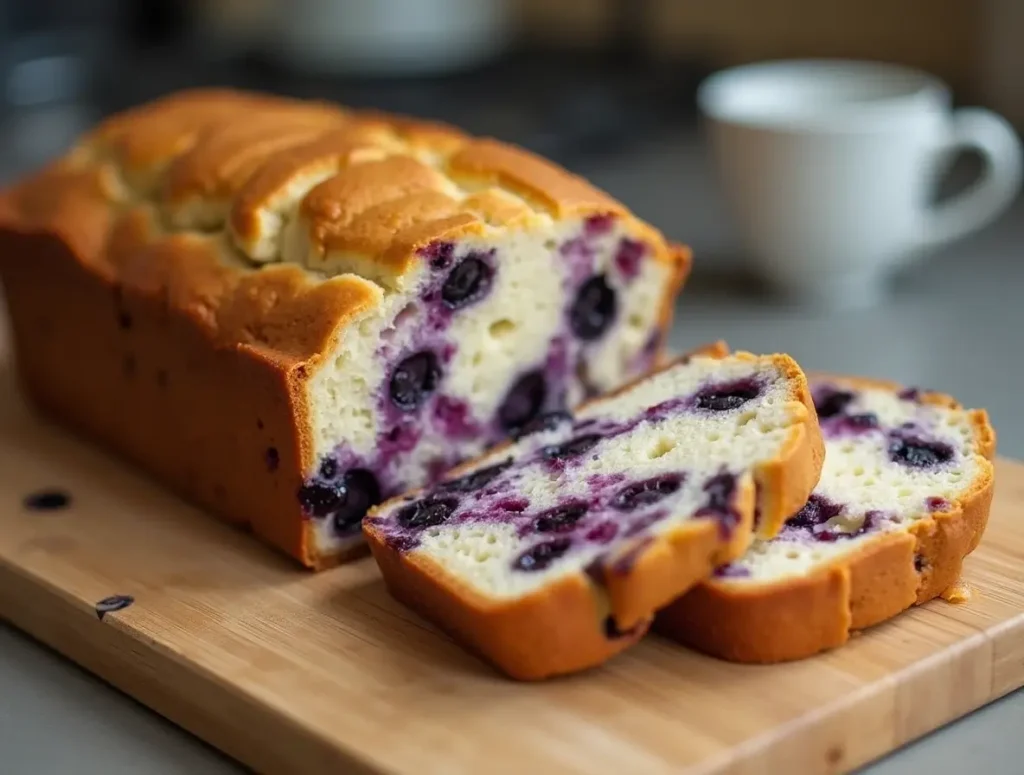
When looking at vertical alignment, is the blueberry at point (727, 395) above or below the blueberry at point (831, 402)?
above

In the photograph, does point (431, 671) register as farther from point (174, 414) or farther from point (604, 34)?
point (604, 34)

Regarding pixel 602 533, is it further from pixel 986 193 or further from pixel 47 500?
pixel 986 193

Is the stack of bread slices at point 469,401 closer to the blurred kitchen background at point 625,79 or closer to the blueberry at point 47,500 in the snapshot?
the blueberry at point 47,500

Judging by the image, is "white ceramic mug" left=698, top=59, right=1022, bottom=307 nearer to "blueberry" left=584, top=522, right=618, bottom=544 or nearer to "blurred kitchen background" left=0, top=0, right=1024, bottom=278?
"blurred kitchen background" left=0, top=0, right=1024, bottom=278

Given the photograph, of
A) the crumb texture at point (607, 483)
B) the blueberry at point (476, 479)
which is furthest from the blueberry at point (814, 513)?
the blueberry at point (476, 479)

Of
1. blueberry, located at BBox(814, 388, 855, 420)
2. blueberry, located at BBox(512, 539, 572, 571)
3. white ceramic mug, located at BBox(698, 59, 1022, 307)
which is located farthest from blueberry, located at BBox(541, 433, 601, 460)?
white ceramic mug, located at BBox(698, 59, 1022, 307)

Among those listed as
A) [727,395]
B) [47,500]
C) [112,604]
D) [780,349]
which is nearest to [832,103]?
[780,349]
